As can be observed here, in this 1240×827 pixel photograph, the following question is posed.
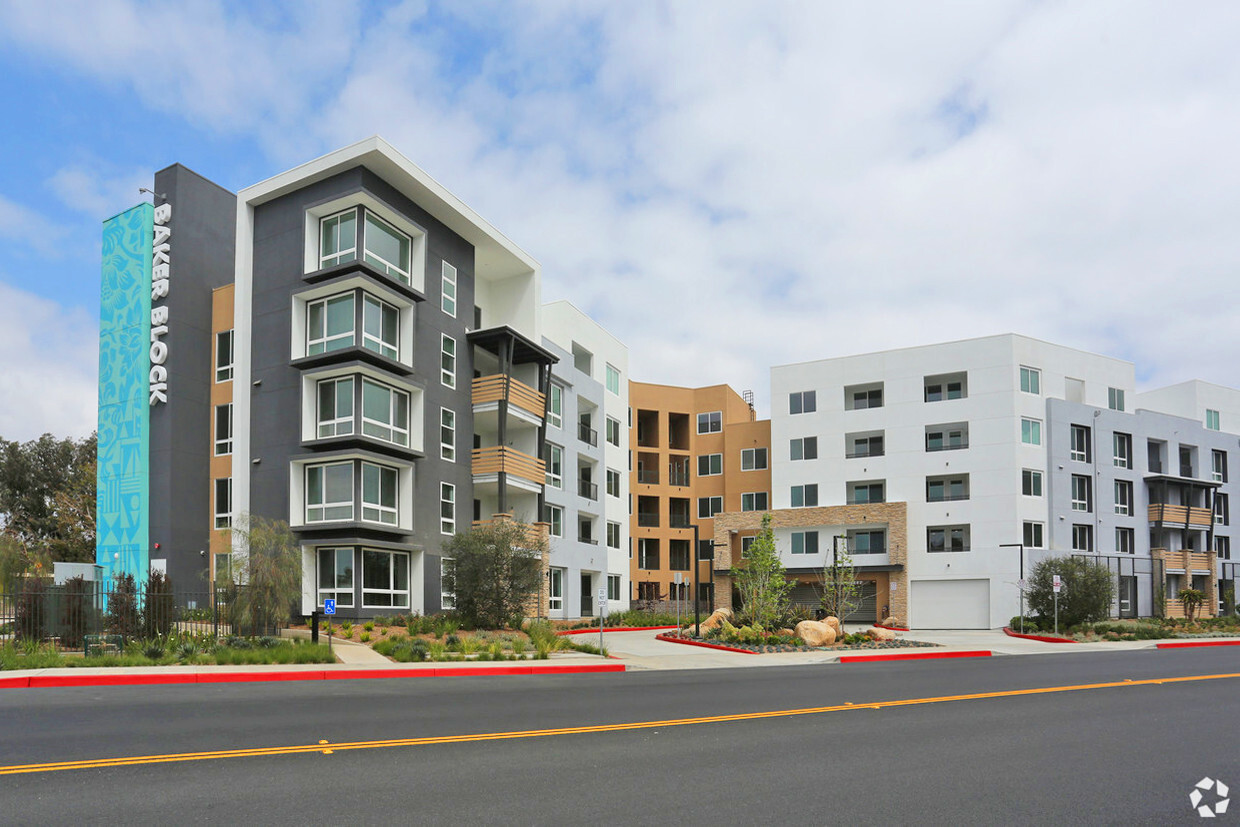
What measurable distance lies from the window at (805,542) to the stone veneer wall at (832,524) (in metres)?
0.54

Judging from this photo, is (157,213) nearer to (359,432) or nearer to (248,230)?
(248,230)

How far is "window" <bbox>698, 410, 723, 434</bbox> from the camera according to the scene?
67938 mm

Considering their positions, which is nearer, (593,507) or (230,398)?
(230,398)

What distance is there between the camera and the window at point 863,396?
192 feet

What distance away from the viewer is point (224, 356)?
36594 millimetres

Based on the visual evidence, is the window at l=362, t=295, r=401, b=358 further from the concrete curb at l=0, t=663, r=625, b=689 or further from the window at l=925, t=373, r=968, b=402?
the window at l=925, t=373, r=968, b=402

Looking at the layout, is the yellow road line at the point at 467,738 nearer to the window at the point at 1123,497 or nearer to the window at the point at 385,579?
the window at the point at 385,579

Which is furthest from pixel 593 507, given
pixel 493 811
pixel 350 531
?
pixel 493 811

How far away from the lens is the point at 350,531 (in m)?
31.9

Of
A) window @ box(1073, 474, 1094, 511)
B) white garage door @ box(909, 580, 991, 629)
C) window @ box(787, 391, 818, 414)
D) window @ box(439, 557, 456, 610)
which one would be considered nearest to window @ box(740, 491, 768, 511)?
window @ box(787, 391, 818, 414)

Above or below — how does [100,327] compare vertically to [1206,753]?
above

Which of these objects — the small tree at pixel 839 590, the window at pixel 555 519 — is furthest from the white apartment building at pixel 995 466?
the window at pixel 555 519

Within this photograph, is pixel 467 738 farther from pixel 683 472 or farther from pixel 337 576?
pixel 683 472

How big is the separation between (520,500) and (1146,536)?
39960mm
